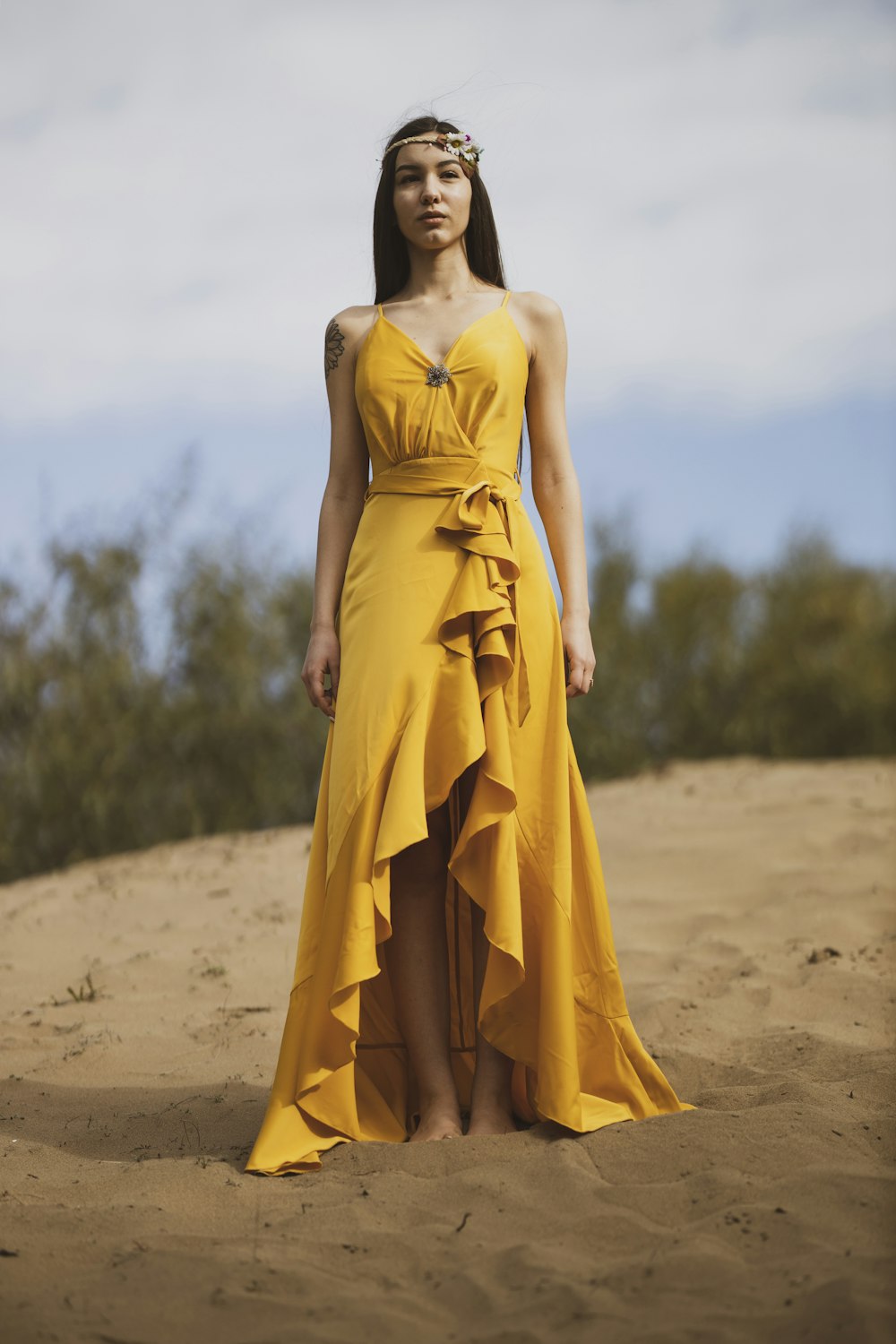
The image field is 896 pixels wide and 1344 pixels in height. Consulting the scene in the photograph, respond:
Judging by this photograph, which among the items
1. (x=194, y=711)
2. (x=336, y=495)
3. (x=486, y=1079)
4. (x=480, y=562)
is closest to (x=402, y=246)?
(x=336, y=495)

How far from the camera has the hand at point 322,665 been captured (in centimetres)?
277

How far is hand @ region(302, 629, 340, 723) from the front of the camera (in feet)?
9.09

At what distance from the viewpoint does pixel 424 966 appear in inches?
104

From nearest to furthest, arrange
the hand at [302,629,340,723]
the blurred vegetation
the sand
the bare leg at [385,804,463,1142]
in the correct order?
the sand → the bare leg at [385,804,463,1142] → the hand at [302,629,340,723] → the blurred vegetation

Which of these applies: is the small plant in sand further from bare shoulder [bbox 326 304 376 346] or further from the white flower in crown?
the white flower in crown

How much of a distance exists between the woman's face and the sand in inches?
75.3

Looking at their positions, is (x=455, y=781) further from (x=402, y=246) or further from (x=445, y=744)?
(x=402, y=246)

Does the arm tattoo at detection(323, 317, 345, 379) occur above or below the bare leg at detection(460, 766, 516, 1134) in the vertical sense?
above

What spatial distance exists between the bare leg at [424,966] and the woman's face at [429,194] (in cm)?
132

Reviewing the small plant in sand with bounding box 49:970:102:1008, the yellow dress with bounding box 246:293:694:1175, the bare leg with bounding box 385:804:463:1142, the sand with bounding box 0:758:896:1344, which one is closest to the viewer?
the sand with bounding box 0:758:896:1344

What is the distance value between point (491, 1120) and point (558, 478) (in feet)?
4.52

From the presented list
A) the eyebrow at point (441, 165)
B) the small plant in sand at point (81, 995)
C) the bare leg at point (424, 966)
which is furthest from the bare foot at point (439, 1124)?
the eyebrow at point (441, 165)

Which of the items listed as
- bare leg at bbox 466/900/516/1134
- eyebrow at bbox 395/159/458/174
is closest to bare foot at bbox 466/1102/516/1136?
bare leg at bbox 466/900/516/1134

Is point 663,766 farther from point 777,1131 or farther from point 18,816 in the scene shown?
point 777,1131
